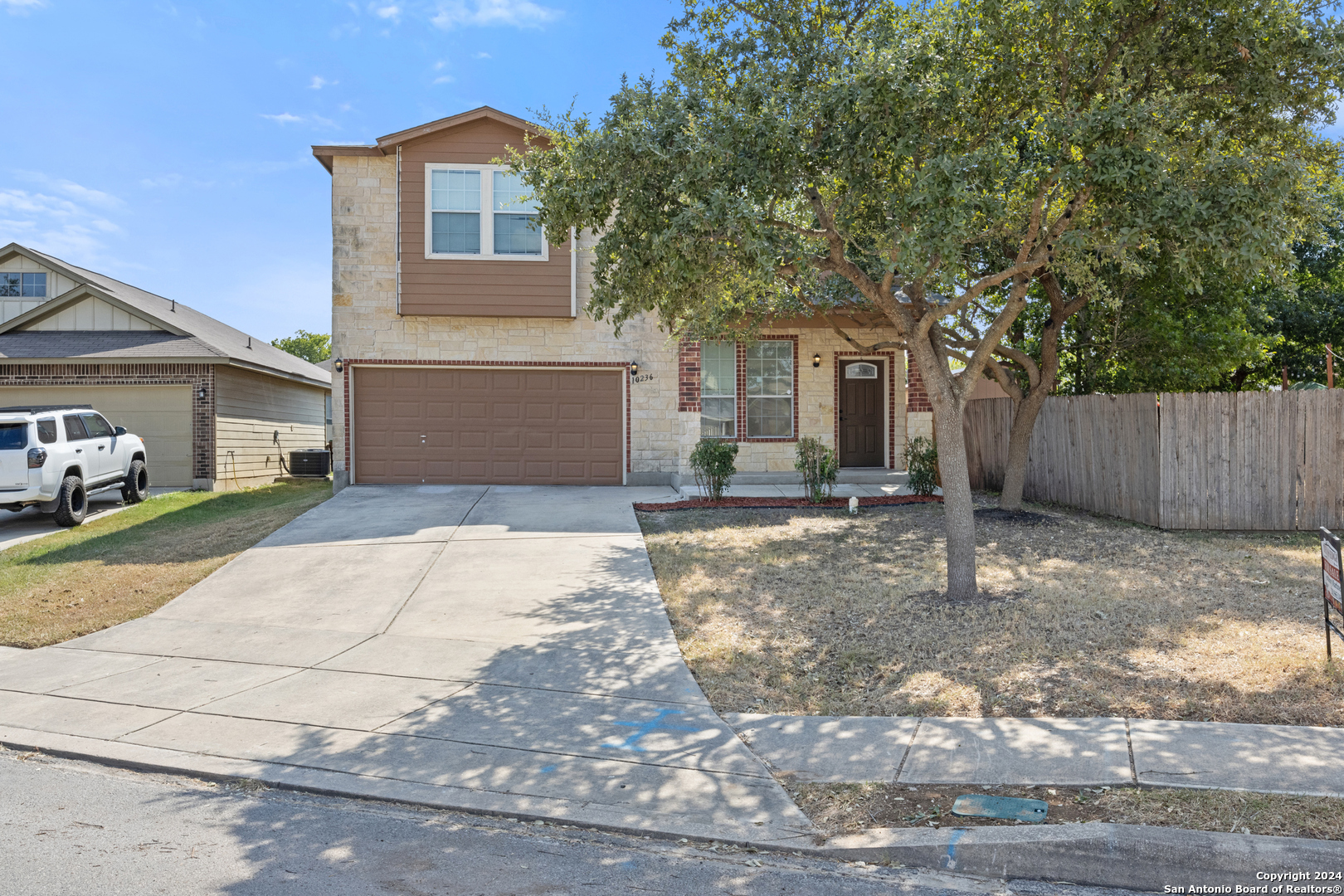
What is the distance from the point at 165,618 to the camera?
7.93 m

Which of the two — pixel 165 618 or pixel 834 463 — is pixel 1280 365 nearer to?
pixel 834 463

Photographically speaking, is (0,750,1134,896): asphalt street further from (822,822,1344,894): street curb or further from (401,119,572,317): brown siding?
(401,119,572,317): brown siding

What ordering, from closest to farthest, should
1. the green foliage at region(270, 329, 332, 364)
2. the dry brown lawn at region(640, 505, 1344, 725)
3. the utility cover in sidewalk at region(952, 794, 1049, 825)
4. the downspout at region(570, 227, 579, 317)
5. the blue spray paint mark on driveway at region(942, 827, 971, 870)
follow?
the blue spray paint mark on driveway at region(942, 827, 971, 870), the utility cover in sidewalk at region(952, 794, 1049, 825), the dry brown lawn at region(640, 505, 1344, 725), the downspout at region(570, 227, 579, 317), the green foliage at region(270, 329, 332, 364)

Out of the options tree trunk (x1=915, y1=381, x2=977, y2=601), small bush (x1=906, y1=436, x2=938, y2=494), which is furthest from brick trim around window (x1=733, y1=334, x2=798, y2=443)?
tree trunk (x1=915, y1=381, x2=977, y2=601)

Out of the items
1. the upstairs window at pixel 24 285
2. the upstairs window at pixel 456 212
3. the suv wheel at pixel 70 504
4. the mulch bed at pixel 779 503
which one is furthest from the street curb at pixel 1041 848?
the upstairs window at pixel 24 285

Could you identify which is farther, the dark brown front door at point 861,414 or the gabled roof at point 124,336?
the gabled roof at point 124,336

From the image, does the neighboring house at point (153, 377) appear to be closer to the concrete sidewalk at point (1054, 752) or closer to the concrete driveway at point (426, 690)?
the concrete driveway at point (426, 690)

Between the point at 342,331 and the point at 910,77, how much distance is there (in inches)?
464

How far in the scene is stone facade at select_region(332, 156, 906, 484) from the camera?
15383mm

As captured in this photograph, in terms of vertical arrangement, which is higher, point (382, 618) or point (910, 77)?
point (910, 77)

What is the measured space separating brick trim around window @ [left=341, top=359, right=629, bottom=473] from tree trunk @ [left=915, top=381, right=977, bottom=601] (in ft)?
29.4

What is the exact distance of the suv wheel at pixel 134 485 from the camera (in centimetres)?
1570

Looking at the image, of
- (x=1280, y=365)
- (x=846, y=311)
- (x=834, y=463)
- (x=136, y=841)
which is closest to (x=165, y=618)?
(x=136, y=841)

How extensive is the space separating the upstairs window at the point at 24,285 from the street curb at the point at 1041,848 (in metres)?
23.9
